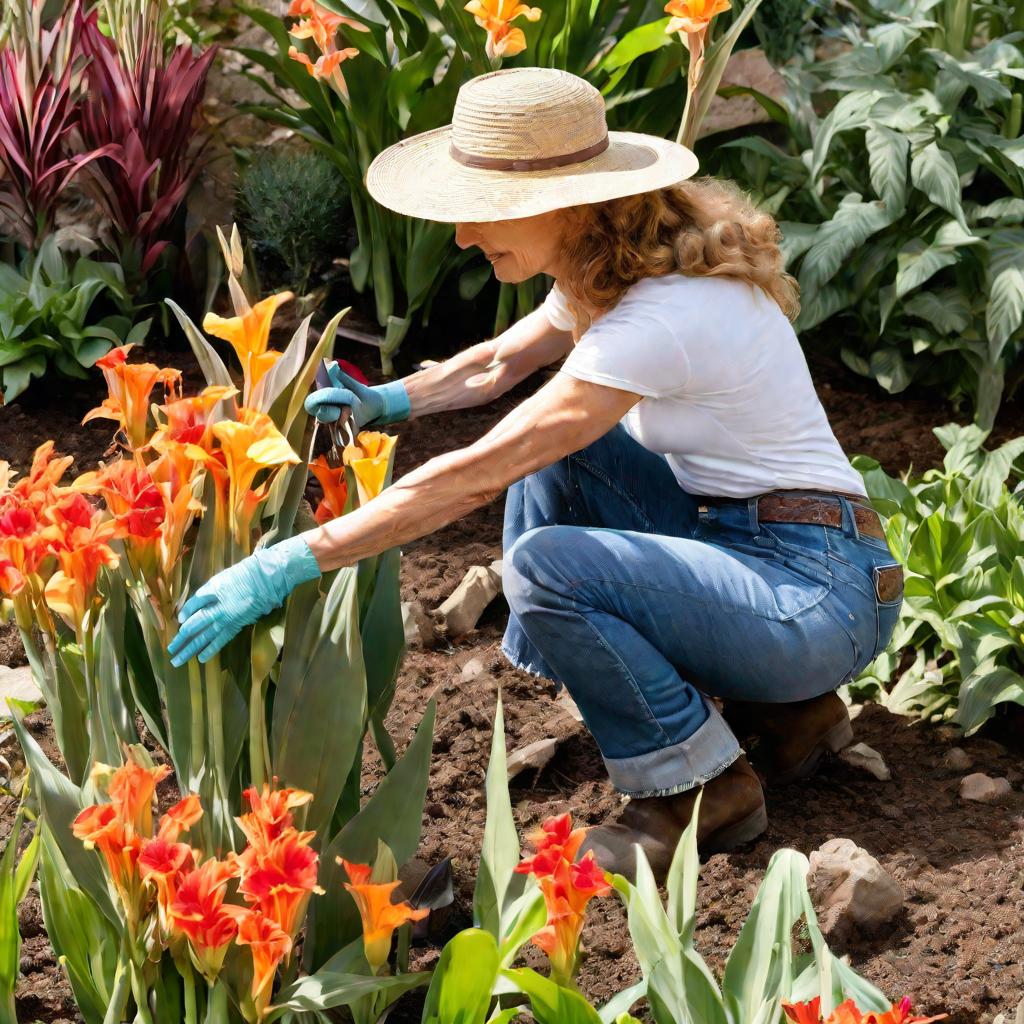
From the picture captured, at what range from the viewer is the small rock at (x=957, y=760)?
96.8 inches

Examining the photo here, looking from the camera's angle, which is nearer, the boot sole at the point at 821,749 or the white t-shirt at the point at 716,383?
the white t-shirt at the point at 716,383

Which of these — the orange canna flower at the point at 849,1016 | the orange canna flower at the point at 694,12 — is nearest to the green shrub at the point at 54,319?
the orange canna flower at the point at 694,12

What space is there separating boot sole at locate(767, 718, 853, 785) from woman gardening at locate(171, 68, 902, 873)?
4cm

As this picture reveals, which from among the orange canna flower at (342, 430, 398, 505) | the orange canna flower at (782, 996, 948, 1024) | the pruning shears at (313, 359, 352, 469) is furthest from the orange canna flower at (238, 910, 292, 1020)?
the pruning shears at (313, 359, 352, 469)

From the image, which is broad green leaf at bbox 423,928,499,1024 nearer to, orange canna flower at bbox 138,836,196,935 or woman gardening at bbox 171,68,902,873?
orange canna flower at bbox 138,836,196,935

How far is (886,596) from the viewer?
2.26 meters

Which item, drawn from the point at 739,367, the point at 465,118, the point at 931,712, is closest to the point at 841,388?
the point at 931,712

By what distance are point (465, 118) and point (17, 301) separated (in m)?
1.98

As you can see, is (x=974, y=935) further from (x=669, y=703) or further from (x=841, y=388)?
(x=841, y=388)

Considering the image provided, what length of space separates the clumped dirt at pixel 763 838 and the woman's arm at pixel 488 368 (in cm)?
53

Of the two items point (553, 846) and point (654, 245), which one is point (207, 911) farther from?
point (654, 245)

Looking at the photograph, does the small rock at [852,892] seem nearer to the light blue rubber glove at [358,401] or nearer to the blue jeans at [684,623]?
the blue jeans at [684,623]

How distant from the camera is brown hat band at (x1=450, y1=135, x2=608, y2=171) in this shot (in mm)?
2039

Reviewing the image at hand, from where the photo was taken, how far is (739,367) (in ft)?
7.06
